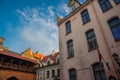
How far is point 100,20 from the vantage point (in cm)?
1135

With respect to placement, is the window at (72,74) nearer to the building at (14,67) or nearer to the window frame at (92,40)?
the window frame at (92,40)

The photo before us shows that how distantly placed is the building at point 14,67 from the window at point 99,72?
1486cm

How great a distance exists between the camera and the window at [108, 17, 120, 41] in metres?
9.56

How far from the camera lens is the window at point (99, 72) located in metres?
9.51

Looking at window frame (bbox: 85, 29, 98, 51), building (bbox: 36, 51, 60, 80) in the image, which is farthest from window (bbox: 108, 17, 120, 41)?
building (bbox: 36, 51, 60, 80)

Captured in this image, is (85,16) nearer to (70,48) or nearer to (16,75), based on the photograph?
(70,48)

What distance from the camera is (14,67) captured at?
778 inches

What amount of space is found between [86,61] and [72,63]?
1.99 meters

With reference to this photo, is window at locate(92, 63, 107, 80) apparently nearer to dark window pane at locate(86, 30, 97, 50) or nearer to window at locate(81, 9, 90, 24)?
dark window pane at locate(86, 30, 97, 50)

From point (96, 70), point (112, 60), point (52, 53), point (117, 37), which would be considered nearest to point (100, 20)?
point (117, 37)

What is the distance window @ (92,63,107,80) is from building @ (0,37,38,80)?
48.7 ft

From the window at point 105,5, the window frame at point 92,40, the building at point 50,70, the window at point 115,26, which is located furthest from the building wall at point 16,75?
the window at point 105,5

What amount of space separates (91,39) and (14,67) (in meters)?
15.2

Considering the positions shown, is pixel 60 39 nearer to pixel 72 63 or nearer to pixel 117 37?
pixel 72 63
